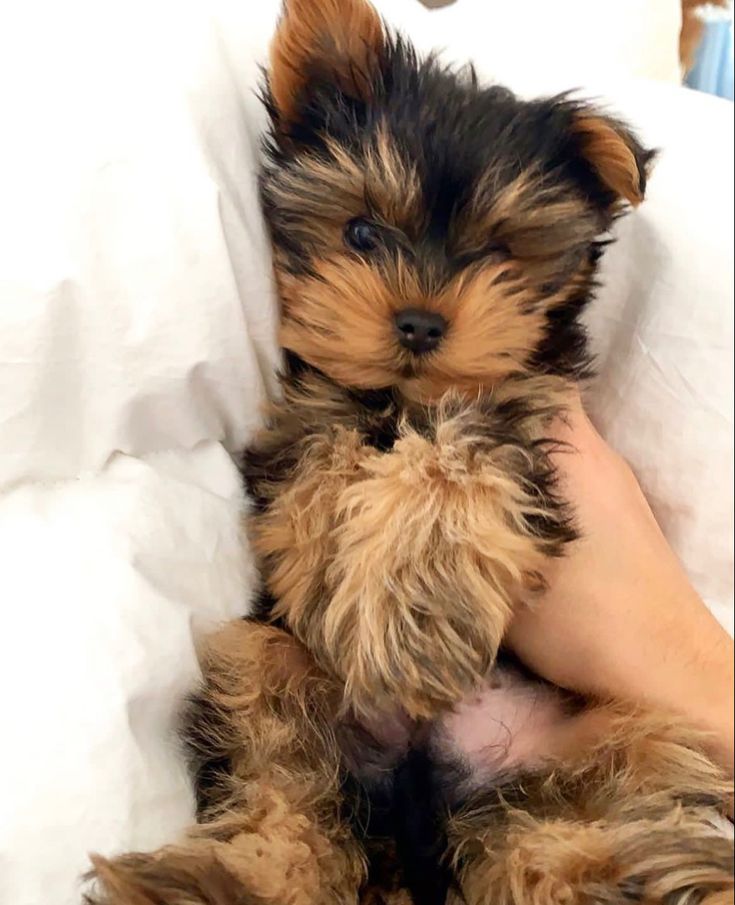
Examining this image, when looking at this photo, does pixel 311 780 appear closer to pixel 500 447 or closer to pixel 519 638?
pixel 519 638

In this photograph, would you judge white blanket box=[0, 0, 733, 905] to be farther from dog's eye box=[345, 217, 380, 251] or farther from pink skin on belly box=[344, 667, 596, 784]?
pink skin on belly box=[344, 667, 596, 784]

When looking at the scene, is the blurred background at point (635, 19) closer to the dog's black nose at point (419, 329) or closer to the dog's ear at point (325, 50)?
the dog's ear at point (325, 50)

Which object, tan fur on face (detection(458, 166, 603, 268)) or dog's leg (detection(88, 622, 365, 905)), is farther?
tan fur on face (detection(458, 166, 603, 268))

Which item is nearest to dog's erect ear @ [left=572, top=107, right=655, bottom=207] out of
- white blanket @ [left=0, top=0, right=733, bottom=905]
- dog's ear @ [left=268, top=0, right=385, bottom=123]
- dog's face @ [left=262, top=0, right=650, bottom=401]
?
dog's face @ [left=262, top=0, right=650, bottom=401]

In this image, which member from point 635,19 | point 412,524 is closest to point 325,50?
point 412,524

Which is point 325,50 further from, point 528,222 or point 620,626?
point 620,626

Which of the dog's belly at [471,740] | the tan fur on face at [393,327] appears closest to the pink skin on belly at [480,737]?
the dog's belly at [471,740]

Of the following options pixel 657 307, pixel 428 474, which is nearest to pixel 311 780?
pixel 428 474
